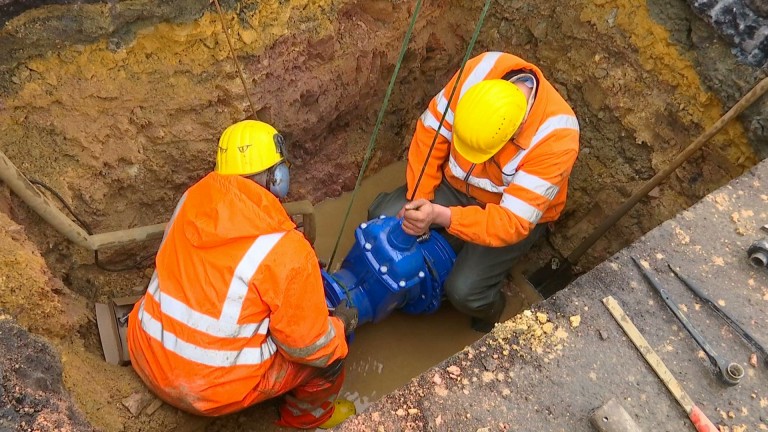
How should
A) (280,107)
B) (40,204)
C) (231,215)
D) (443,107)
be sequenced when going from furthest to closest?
(280,107) < (443,107) < (40,204) < (231,215)

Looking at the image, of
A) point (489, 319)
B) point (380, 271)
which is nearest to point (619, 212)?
point (489, 319)

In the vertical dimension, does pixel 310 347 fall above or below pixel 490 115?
below

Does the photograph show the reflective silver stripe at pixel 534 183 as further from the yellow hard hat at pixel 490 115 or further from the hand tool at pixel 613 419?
Answer: the hand tool at pixel 613 419

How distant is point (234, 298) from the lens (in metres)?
2.22

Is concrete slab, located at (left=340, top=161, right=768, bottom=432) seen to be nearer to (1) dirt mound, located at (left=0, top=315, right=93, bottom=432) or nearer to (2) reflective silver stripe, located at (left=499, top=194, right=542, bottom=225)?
(2) reflective silver stripe, located at (left=499, top=194, right=542, bottom=225)

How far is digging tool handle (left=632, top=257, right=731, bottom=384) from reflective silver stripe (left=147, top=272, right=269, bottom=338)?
1658 mm

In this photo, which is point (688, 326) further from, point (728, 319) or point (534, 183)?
point (534, 183)

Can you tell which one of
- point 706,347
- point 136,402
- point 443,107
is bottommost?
point 136,402

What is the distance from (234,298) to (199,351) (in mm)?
299

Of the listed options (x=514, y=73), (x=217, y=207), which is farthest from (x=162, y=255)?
(x=514, y=73)

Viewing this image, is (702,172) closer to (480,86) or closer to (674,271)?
(674,271)

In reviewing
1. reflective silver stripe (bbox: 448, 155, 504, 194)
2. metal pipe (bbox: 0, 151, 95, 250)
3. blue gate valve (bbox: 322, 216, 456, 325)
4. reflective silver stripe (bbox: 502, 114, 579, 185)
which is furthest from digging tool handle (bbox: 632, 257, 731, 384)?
metal pipe (bbox: 0, 151, 95, 250)

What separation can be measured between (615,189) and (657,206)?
29 cm

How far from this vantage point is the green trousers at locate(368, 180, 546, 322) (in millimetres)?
3412
